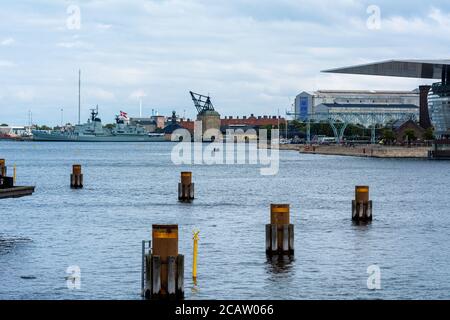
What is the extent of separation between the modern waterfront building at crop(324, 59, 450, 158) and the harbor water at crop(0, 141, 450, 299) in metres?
86.9

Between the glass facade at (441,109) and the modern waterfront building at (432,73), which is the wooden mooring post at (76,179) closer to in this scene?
the modern waterfront building at (432,73)

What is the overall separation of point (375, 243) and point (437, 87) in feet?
415

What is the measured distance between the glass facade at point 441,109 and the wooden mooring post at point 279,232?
128m

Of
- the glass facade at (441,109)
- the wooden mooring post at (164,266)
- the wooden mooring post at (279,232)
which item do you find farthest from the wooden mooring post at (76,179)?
the glass facade at (441,109)

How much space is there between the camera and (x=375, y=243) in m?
36.2

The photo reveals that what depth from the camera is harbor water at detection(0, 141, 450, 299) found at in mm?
26344

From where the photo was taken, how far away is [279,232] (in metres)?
30.6

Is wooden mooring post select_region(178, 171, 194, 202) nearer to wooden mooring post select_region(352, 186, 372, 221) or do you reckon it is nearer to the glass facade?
wooden mooring post select_region(352, 186, 372, 221)

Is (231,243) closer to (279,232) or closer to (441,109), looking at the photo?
(279,232)

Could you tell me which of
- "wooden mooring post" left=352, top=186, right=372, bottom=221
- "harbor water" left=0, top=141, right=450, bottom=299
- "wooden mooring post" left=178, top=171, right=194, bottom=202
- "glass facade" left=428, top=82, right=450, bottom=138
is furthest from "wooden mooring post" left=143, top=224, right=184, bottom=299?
"glass facade" left=428, top=82, right=450, bottom=138

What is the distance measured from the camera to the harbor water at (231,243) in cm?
2634

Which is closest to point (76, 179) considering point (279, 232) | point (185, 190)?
point (185, 190)
